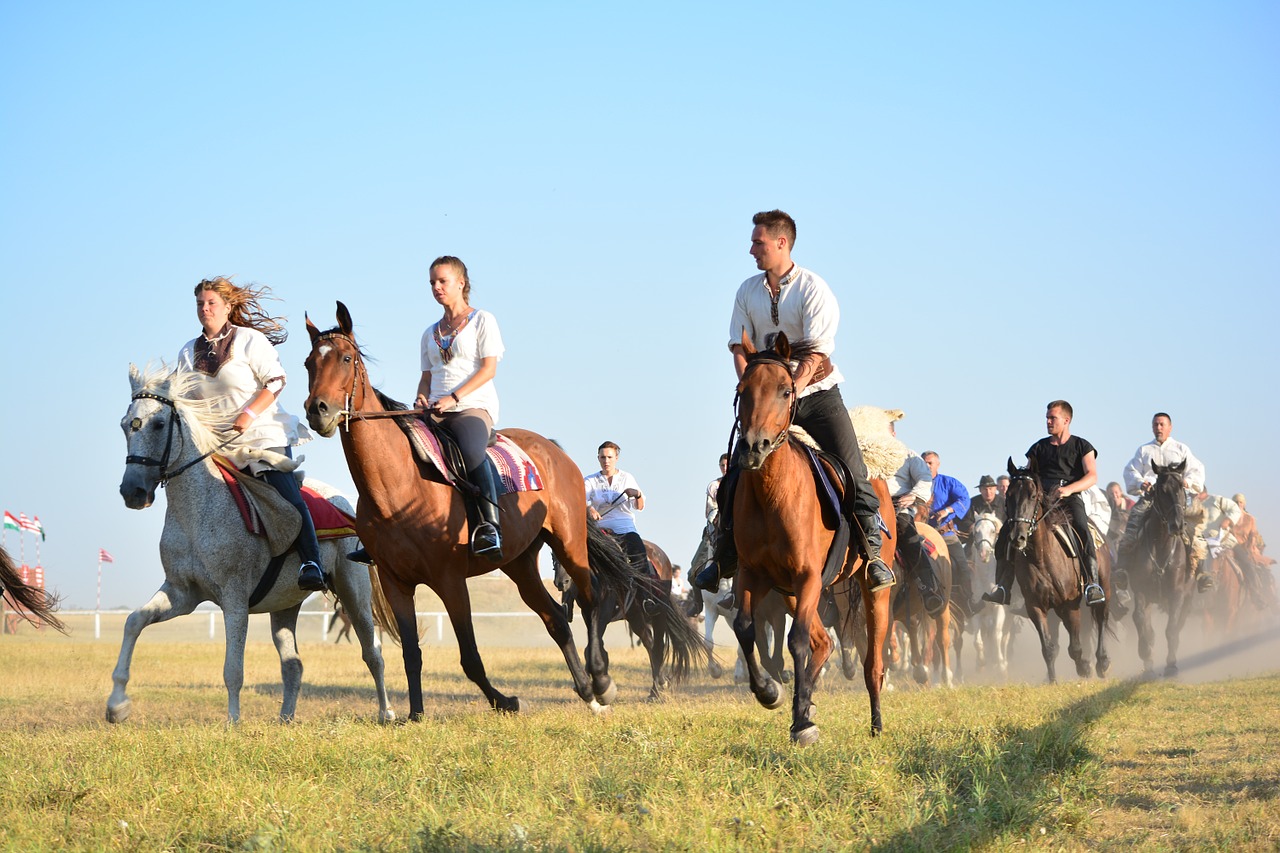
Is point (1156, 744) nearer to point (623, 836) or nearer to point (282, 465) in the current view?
point (623, 836)

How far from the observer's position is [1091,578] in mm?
16031

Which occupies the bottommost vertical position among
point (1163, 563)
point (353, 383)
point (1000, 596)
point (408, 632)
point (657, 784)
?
point (657, 784)

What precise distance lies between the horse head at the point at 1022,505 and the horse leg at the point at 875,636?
6707 millimetres

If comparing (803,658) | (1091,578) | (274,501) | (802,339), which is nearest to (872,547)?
(803,658)

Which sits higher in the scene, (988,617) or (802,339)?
(802,339)

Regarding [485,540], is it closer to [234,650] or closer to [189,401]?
[234,650]

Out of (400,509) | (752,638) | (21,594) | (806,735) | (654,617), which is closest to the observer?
(806,735)

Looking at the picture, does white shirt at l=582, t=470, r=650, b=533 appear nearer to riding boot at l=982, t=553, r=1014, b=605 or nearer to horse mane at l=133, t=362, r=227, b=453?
riding boot at l=982, t=553, r=1014, b=605

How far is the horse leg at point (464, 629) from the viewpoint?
30.1 feet

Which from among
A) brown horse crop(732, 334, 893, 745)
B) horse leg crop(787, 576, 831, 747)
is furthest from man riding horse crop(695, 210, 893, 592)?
horse leg crop(787, 576, 831, 747)

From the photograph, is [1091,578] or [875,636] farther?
[1091,578]

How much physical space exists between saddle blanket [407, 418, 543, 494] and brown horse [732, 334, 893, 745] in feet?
7.29

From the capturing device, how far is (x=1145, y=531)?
19.4 meters

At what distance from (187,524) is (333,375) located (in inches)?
83.5
